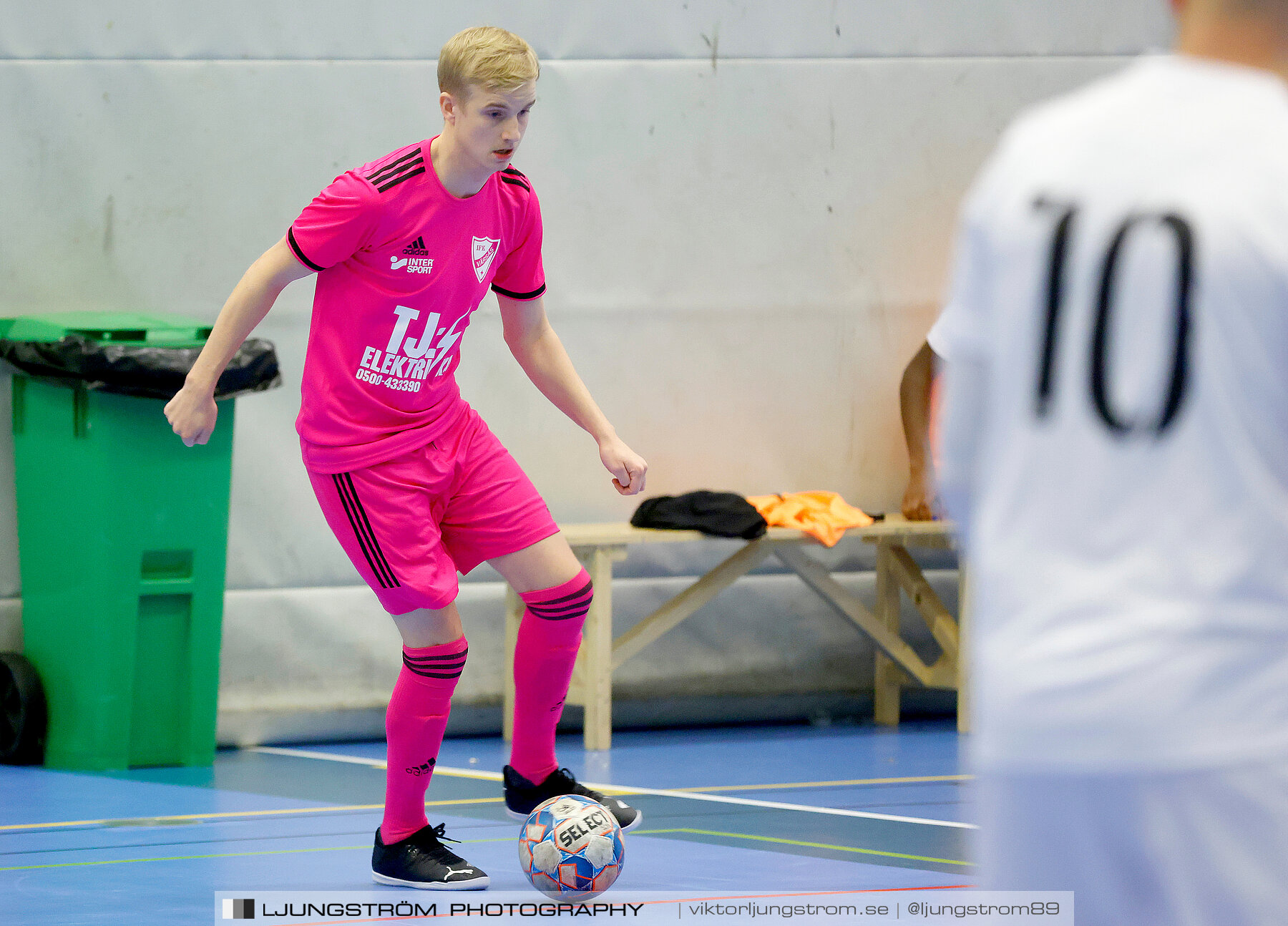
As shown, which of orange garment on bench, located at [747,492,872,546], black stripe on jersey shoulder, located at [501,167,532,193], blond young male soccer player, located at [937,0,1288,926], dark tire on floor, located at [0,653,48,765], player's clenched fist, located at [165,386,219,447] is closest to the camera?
blond young male soccer player, located at [937,0,1288,926]

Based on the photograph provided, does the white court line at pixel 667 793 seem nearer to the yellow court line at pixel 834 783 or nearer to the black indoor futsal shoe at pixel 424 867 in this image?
the yellow court line at pixel 834 783

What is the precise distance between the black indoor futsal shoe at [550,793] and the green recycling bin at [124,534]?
1.81 meters

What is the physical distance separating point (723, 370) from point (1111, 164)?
17.7 feet

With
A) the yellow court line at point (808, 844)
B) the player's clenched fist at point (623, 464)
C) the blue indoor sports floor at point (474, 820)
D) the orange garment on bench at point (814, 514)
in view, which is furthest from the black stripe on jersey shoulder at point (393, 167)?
the orange garment on bench at point (814, 514)

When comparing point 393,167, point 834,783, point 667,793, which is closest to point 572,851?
point 667,793

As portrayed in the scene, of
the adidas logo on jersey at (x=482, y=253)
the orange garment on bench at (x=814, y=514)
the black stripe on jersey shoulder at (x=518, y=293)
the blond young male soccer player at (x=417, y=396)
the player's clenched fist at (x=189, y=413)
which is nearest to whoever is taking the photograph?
the player's clenched fist at (x=189, y=413)

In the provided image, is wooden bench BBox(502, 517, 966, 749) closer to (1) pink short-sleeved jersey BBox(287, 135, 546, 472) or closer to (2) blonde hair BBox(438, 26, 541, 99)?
(1) pink short-sleeved jersey BBox(287, 135, 546, 472)

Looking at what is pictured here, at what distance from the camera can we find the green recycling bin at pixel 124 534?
18.1ft

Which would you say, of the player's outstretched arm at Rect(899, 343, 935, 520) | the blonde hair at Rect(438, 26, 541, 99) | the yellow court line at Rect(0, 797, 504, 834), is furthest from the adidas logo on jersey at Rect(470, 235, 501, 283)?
the player's outstretched arm at Rect(899, 343, 935, 520)

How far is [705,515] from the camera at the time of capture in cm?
637

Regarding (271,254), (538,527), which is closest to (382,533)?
(538,527)

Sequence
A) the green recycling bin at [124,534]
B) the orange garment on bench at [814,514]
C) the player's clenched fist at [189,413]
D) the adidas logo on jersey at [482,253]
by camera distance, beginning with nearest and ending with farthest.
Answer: the player's clenched fist at [189,413] < the adidas logo on jersey at [482,253] < the green recycling bin at [124,534] < the orange garment on bench at [814,514]

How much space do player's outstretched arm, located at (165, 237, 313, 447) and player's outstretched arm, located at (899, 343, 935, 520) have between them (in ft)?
11.9

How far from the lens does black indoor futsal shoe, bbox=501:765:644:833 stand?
4.36 m
